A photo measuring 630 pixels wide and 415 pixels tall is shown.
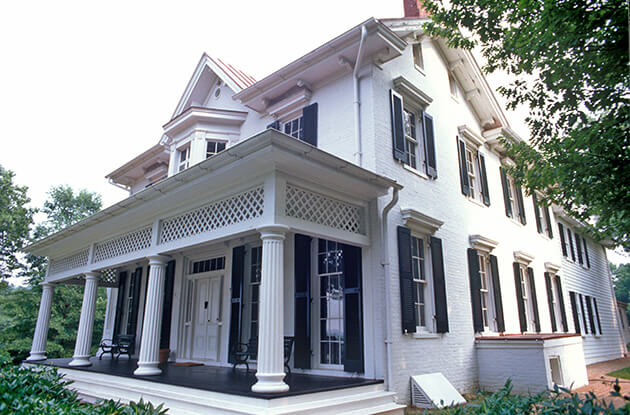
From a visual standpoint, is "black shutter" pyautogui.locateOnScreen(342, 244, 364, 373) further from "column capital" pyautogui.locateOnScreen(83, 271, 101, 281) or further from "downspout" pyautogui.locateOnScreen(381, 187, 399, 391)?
"column capital" pyautogui.locateOnScreen(83, 271, 101, 281)

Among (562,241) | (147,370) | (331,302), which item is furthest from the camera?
(562,241)

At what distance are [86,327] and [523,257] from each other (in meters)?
12.5

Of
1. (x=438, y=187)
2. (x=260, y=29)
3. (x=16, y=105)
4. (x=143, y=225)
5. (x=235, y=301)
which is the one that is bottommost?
(x=235, y=301)

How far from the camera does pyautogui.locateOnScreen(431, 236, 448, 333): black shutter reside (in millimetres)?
8461

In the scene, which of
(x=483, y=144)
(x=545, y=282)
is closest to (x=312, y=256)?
(x=483, y=144)

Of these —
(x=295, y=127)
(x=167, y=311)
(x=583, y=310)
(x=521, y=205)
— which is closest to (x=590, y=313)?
(x=583, y=310)

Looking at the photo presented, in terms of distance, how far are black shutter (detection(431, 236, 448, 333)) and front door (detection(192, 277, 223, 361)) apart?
5.12m

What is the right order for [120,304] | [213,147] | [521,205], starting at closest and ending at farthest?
[213,147], [120,304], [521,205]

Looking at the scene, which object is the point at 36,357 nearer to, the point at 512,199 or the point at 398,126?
the point at 398,126

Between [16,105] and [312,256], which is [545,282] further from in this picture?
[16,105]

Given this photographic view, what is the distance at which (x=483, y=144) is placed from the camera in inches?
500

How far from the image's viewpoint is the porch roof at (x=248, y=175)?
5.61 m

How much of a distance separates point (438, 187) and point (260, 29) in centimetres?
548

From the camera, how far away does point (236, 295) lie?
30.4 feet
